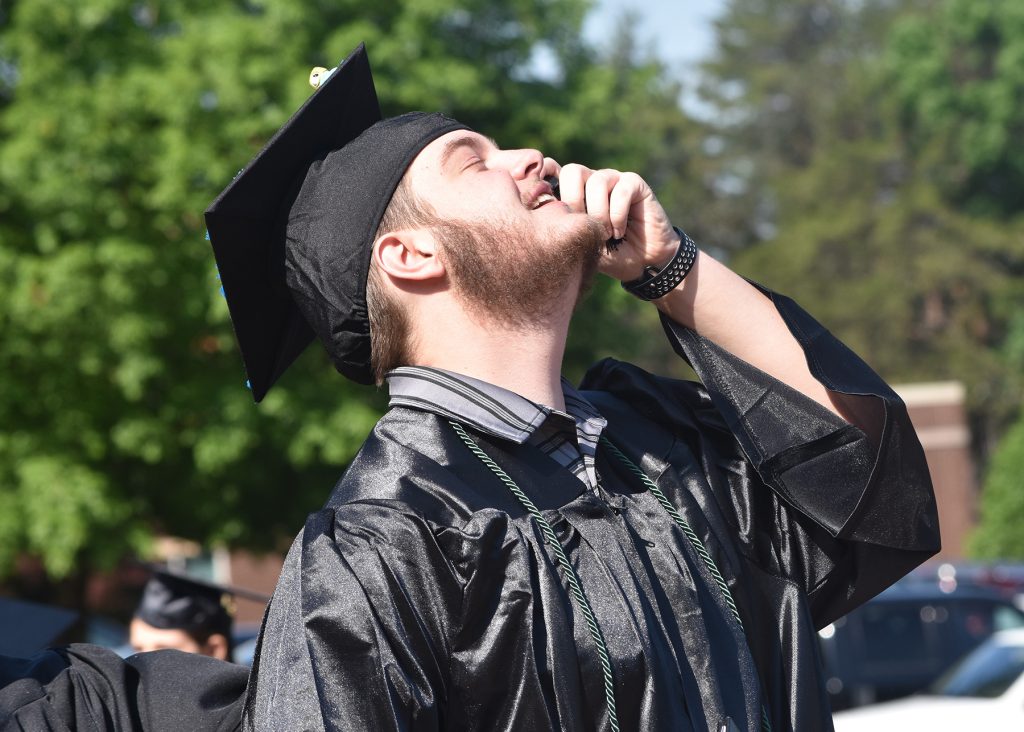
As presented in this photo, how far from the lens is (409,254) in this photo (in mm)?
2268

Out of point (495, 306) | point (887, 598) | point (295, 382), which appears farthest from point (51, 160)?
point (495, 306)

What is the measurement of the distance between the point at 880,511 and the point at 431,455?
2.60 ft

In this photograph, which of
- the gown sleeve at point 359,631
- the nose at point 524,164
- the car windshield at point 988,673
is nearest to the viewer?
the gown sleeve at point 359,631

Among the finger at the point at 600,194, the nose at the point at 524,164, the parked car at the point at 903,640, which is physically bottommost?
the parked car at the point at 903,640

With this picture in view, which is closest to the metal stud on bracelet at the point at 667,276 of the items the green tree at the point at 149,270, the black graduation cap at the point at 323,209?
the black graduation cap at the point at 323,209

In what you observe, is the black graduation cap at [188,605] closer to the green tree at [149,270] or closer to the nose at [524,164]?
the nose at [524,164]

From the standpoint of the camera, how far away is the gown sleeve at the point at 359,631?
1.81 meters

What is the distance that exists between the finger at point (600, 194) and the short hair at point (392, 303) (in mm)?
264

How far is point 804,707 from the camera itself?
2186 mm

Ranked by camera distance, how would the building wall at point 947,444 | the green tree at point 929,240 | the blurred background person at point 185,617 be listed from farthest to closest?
the green tree at point 929,240 → the building wall at point 947,444 → the blurred background person at point 185,617

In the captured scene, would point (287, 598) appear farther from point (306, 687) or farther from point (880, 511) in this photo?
point (880, 511)

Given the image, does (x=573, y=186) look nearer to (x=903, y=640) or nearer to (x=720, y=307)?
(x=720, y=307)

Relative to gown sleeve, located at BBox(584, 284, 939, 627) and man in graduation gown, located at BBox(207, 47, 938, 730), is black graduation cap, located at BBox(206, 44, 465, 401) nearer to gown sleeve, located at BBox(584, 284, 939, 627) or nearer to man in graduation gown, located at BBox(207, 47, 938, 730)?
man in graduation gown, located at BBox(207, 47, 938, 730)

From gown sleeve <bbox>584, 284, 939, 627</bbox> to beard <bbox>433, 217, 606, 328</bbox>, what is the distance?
1.17 ft
